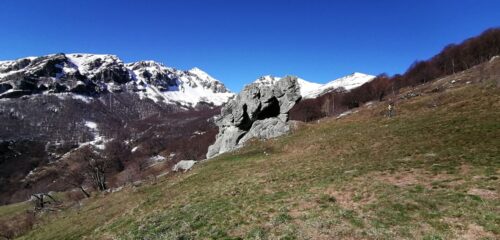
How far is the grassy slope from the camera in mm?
21422

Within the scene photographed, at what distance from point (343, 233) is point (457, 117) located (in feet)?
107

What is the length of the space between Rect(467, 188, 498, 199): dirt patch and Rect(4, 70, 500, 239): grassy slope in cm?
6

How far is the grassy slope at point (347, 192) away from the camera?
70.3ft

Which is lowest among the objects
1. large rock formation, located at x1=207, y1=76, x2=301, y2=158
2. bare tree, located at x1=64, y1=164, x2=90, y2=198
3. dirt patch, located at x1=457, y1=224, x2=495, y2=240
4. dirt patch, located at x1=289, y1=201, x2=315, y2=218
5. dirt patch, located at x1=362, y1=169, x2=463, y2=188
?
dirt patch, located at x1=457, y1=224, x2=495, y2=240

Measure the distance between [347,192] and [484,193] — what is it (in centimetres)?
898

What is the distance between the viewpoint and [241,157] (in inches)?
2149

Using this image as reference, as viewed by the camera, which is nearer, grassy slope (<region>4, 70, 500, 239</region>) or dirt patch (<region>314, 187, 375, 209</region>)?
grassy slope (<region>4, 70, 500, 239</region>)

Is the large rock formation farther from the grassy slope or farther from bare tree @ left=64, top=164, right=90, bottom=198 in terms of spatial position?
the grassy slope

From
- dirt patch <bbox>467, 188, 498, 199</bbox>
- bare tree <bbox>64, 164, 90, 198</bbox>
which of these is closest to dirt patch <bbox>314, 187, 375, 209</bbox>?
dirt patch <bbox>467, 188, 498, 199</bbox>

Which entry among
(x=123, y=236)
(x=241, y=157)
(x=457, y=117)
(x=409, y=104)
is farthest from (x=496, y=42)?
(x=123, y=236)

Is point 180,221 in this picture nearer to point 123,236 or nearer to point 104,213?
point 123,236

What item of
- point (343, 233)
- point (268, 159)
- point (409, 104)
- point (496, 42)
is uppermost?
point (496, 42)

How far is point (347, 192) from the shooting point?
2758cm

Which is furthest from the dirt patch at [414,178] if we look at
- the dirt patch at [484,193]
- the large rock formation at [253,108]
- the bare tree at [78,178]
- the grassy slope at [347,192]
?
the bare tree at [78,178]
